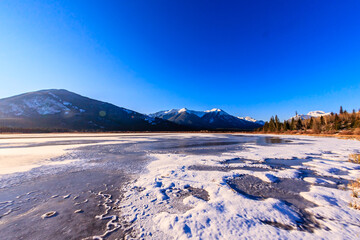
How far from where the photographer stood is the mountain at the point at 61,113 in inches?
4227

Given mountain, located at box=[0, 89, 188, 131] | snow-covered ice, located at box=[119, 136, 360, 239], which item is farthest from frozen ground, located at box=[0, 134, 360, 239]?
mountain, located at box=[0, 89, 188, 131]

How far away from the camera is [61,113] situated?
428ft

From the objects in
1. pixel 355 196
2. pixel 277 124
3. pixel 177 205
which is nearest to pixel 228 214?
pixel 177 205

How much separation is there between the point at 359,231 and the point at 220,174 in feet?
14.8

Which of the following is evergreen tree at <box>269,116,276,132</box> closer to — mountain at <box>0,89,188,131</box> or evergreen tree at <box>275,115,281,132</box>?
evergreen tree at <box>275,115,281,132</box>

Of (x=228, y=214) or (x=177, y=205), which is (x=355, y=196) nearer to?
(x=228, y=214)

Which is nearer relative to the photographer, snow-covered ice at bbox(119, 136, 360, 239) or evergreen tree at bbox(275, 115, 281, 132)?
snow-covered ice at bbox(119, 136, 360, 239)

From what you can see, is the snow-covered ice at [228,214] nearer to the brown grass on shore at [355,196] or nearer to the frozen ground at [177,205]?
the frozen ground at [177,205]

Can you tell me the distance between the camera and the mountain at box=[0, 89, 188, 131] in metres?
107

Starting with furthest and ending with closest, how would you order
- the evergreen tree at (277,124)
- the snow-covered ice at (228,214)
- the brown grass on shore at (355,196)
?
the evergreen tree at (277,124) < the brown grass on shore at (355,196) < the snow-covered ice at (228,214)

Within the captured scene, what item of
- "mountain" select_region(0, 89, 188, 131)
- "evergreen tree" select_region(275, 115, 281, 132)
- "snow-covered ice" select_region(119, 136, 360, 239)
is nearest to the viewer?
"snow-covered ice" select_region(119, 136, 360, 239)

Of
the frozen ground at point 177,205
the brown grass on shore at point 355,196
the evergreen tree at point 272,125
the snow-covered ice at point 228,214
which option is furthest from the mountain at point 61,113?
the brown grass on shore at point 355,196

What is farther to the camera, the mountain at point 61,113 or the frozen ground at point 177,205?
the mountain at point 61,113

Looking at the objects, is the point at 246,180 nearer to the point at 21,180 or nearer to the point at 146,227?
the point at 146,227
